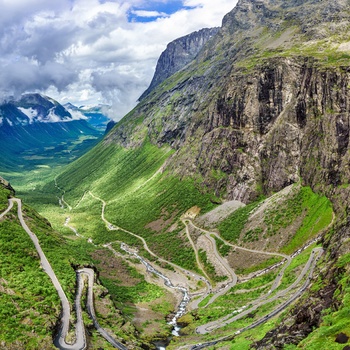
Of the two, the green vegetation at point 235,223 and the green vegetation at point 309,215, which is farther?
the green vegetation at point 235,223

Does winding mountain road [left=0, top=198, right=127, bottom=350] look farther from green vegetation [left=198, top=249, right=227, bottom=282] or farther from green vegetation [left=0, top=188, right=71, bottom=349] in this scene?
green vegetation [left=198, top=249, right=227, bottom=282]

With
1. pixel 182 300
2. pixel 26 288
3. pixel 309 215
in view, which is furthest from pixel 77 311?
pixel 309 215

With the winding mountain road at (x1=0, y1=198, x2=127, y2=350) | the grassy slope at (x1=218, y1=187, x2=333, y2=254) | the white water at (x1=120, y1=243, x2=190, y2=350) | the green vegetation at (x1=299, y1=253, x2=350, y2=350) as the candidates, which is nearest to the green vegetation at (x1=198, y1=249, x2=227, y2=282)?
the white water at (x1=120, y1=243, x2=190, y2=350)

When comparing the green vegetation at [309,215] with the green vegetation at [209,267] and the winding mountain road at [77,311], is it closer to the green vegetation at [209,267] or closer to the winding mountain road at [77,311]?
the green vegetation at [209,267]

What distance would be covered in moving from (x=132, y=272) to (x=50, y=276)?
72471 mm

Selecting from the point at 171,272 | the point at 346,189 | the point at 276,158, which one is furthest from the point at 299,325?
the point at 276,158

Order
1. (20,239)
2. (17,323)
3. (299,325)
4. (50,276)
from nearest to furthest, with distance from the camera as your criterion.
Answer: (299,325)
(17,323)
(50,276)
(20,239)

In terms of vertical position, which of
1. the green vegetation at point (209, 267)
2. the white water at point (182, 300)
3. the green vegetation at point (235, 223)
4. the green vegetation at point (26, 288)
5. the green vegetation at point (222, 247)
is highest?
the green vegetation at point (26, 288)

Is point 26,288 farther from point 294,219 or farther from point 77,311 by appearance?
point 294,219

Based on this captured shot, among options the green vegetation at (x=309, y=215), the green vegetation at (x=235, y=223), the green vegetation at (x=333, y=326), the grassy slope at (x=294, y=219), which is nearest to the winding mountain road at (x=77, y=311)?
the green vegetation at (x=333, y=326)

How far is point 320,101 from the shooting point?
18050 cm

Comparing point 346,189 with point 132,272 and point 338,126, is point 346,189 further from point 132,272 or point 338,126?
point 132,272

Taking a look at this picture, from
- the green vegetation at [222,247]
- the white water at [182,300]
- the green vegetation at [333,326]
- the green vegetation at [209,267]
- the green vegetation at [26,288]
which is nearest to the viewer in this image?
the green vegetation at [333,326]

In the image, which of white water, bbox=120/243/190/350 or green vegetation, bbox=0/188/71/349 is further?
white water, bbox=120/243/190/350
